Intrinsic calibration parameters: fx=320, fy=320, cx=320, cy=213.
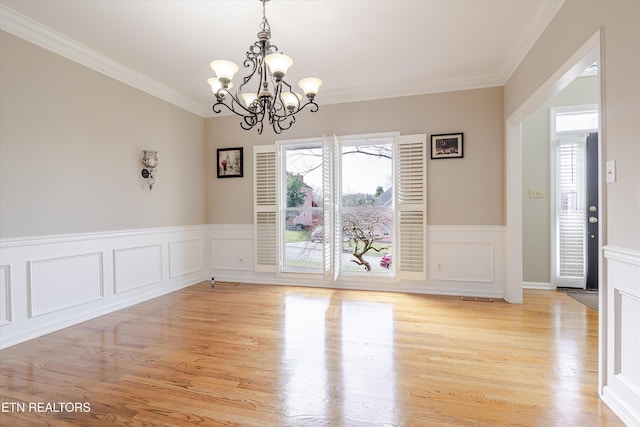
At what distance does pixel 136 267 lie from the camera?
3811 millimetres

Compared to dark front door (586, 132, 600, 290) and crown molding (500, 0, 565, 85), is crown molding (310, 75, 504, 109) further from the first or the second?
dark front door (586, 132, 600, 290)

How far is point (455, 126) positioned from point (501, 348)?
264 centimetres

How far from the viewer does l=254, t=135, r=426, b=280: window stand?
13.5 ft

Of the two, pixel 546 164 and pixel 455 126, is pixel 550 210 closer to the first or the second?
pixel 546 164

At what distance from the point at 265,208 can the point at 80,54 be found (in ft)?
8.72

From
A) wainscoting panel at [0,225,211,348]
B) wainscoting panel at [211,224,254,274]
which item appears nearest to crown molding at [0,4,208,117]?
wainscoting panel at [0,225,211,348]

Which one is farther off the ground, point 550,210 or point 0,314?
point 550,210

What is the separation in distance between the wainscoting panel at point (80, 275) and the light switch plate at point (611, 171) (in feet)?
13.8

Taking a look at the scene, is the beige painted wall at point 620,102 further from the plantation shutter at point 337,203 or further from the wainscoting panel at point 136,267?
the wainscoting panel at point 136,267

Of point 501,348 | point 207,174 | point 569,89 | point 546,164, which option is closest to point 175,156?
point 207,174

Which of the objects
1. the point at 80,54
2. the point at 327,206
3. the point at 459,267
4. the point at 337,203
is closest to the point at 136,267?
the point at 80,54

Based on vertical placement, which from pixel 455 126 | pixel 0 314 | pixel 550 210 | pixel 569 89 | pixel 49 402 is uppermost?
pixel 569 89

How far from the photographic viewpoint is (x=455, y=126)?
4012mm

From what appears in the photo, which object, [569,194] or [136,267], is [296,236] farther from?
[569,194]
